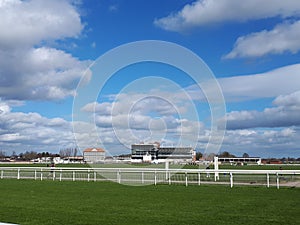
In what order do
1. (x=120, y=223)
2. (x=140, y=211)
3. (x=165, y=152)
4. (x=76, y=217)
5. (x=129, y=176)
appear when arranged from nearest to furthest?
(x=120, y=223), (x=76, y=217), (x=140, y=211), (x=129, y=176), (x=165, y=152)

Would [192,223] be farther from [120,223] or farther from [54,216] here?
[54,216]

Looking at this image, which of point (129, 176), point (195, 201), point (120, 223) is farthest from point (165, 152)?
point (120, 223)

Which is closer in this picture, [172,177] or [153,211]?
[153,211]

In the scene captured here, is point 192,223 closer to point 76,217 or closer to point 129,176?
point 76,217

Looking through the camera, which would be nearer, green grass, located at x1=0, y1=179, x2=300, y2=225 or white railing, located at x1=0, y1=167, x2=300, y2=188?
green grass, located at x1=0, y1=179, x2=300, y2=225

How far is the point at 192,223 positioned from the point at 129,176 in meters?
20.0

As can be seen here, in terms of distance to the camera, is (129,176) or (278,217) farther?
(129,176)

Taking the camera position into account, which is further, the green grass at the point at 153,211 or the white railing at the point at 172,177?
the white railing at the point at 172,177

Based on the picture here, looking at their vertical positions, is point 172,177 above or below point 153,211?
below

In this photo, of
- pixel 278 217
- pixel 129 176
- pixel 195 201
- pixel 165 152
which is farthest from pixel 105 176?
pixel 278 217

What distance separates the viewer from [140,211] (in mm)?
11000

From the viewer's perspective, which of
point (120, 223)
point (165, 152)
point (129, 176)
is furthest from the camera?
point (165, 152)

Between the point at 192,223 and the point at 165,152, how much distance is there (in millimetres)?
26734

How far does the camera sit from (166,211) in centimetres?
1104
